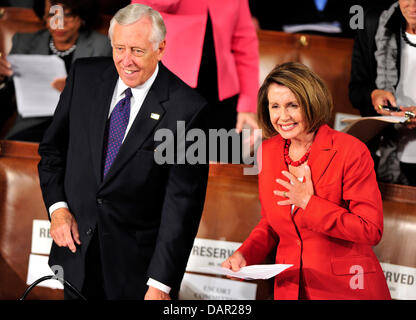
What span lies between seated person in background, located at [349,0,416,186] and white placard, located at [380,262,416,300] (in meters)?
0.40

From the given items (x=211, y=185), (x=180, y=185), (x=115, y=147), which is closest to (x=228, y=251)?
(x=211, y=185)

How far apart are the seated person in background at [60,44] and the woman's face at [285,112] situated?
31.1 inches

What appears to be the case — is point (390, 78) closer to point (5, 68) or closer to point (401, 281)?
point (401, 281)

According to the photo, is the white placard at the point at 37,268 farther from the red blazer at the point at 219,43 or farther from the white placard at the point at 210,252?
the red blazer at the point at 219,43

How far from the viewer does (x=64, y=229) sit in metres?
1.67

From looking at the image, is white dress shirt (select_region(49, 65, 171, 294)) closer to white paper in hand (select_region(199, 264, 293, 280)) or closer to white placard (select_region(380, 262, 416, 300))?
white paper in hand (select_region(199, 264, 293, 280))

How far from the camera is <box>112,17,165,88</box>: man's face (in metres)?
1.55

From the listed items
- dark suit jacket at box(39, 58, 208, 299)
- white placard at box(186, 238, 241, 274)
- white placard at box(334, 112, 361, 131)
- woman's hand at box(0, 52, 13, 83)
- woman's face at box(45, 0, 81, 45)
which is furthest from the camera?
white placard at box(334, 112, 361, 131)

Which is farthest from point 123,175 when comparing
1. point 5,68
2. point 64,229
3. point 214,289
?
point 5,68

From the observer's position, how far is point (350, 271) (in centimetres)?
165

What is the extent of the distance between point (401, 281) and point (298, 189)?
0.63m

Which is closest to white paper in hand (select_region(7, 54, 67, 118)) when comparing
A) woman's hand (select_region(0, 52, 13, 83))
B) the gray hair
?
woman's hand (select_region(0, 52, 13, 83))

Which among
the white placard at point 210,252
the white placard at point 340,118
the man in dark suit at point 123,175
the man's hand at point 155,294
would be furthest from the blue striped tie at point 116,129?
the white placard at point 340,118
